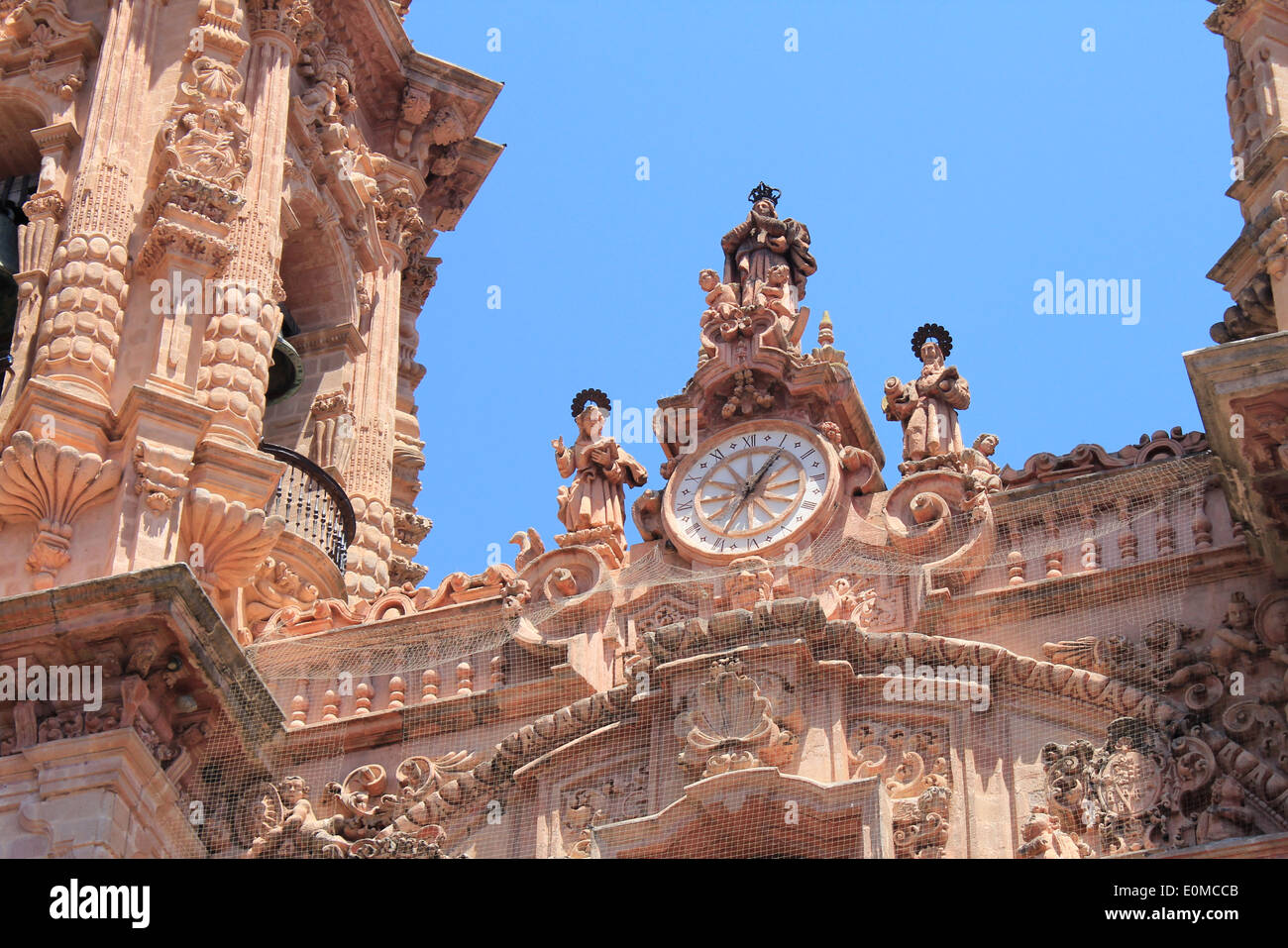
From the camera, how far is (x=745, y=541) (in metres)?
22.0

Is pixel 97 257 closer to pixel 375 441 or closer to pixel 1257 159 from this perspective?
pixel 375 441

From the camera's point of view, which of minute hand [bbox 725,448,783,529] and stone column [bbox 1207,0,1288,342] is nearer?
stone column [bbox 1207,0,1288,342]

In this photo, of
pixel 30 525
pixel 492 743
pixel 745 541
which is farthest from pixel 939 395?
pixel 30 525

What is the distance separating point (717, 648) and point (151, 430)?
5.36 meters

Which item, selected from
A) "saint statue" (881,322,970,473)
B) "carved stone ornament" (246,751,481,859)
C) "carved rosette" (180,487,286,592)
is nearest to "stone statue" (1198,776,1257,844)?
"saint statue" (881,322,970,473)

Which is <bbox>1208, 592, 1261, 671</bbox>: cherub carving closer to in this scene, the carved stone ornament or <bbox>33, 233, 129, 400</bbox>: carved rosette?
the carved stone ornament

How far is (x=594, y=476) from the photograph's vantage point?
75.6 ft

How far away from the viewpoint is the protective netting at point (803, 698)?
1938 centimetres

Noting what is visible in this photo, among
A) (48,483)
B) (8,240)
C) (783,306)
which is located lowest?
(48,483)

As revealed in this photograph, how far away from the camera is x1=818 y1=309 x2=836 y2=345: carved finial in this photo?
907 inches

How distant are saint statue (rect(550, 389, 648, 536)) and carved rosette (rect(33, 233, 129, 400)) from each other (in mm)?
3939

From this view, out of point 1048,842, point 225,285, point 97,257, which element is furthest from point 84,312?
point 1048,842

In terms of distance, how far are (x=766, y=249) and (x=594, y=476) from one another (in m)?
A: 2.63
